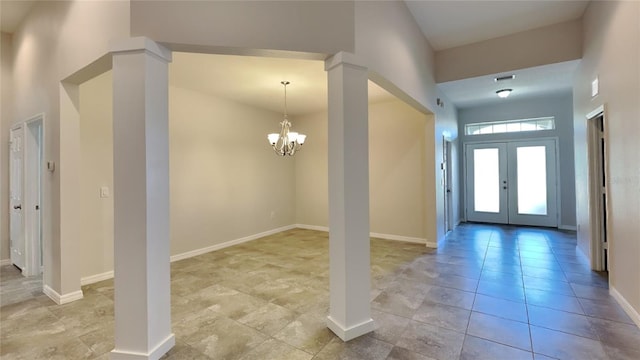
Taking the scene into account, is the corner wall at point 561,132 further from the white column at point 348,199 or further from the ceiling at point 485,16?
the white column at point 348,199

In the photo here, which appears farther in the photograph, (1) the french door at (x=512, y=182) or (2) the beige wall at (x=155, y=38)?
(1) the french door at (x=512, y=182)

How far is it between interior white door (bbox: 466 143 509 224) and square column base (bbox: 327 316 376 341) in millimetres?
6287

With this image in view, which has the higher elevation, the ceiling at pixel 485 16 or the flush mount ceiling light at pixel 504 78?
the ceiling at pixel 485 16

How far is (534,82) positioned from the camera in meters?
5.19

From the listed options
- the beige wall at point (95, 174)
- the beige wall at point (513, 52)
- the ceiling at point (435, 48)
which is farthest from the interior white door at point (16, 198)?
the beige wall at point (513, 52)

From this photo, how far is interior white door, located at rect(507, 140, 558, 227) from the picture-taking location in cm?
664

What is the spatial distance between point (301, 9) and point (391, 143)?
13.1 feet

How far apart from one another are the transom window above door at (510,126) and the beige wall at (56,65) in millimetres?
7758

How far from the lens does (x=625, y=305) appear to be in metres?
2.66

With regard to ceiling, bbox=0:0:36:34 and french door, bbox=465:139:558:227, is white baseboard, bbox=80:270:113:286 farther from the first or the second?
french door, bbox=465:139:558:227

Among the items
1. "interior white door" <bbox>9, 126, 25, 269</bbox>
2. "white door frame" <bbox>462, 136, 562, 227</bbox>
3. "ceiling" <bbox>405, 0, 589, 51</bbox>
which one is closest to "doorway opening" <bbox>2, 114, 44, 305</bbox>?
"interior white door" <bbox>9, 126, 25, 269</bbox>

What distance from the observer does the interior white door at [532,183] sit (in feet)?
21.8

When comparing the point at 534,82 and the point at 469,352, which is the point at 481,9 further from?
the point at 469,352

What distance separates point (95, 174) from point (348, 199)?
136 inches
